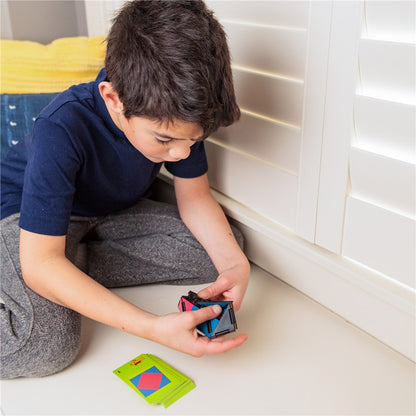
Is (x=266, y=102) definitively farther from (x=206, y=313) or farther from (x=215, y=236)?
(x=206, y=313)

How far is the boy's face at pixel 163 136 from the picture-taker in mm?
796

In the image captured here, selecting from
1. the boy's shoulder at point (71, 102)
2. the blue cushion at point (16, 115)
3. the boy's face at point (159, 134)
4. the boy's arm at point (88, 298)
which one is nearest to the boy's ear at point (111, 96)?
the boy's face at point (159, 134)

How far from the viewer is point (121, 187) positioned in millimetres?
1076

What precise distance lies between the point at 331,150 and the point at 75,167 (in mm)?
446

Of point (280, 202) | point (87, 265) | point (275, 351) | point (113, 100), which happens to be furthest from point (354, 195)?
point (87, 265)

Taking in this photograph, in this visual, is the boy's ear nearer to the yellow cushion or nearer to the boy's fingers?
the boy's fingers

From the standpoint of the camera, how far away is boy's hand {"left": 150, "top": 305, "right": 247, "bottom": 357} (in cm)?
80

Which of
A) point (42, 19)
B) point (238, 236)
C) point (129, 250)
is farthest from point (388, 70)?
point (42, 19)

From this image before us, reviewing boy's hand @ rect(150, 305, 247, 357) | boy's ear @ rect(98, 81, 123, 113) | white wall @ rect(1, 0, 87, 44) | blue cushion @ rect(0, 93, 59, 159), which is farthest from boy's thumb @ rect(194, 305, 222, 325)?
white wall @ rect(1, 0, 87, 44)

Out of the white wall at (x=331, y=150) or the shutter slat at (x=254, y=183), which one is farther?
the shutter slat at (x=254, y=183)

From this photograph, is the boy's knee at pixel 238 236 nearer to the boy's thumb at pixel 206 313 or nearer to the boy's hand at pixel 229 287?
the boy's hand at pixel 229 287

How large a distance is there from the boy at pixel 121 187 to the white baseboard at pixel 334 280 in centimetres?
11

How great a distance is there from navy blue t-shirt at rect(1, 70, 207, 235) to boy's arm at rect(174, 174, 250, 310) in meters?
0.04

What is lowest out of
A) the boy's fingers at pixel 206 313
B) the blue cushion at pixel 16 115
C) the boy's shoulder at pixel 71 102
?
the boy's fingers at pixel 206 313
